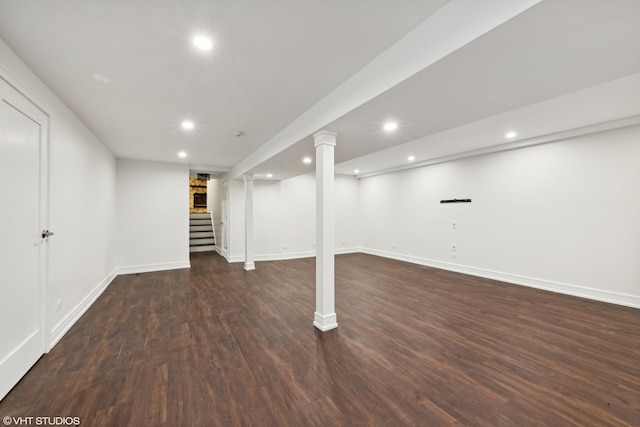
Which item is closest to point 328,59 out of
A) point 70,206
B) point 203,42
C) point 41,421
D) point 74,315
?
point 203,42

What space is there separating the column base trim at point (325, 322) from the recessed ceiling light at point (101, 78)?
10.3 feet

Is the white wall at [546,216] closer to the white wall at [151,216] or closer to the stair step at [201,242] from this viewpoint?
the white wall at [151,216]

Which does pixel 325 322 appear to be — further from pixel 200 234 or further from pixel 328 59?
pixel 200 234

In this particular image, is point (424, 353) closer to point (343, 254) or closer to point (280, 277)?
point (280, 277)

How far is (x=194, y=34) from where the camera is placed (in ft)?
5.51

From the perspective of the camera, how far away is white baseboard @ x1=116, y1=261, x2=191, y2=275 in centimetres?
553

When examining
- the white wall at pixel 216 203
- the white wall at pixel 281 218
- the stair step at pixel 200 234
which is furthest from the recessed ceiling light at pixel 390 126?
the stair step at pixel 200 234

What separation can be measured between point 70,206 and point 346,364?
355cm

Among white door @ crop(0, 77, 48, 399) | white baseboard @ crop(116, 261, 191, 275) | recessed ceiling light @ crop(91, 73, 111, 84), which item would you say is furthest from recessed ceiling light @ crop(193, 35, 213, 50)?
white baseboard @ crop(116, 261, 191, 275)

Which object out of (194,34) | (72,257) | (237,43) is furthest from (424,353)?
(72,257)

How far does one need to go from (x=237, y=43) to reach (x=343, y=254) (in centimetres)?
678

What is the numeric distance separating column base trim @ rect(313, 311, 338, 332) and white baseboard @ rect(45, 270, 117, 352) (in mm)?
2630

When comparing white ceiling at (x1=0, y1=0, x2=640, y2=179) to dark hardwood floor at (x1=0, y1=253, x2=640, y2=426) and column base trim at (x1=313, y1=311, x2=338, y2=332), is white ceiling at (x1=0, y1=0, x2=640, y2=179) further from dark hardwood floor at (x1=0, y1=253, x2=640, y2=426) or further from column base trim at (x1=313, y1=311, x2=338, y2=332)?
dark hardwood floor at (x1=0, y1=253, x2=640, y2=426)

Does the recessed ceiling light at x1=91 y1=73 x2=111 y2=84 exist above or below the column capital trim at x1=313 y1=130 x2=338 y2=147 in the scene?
above
